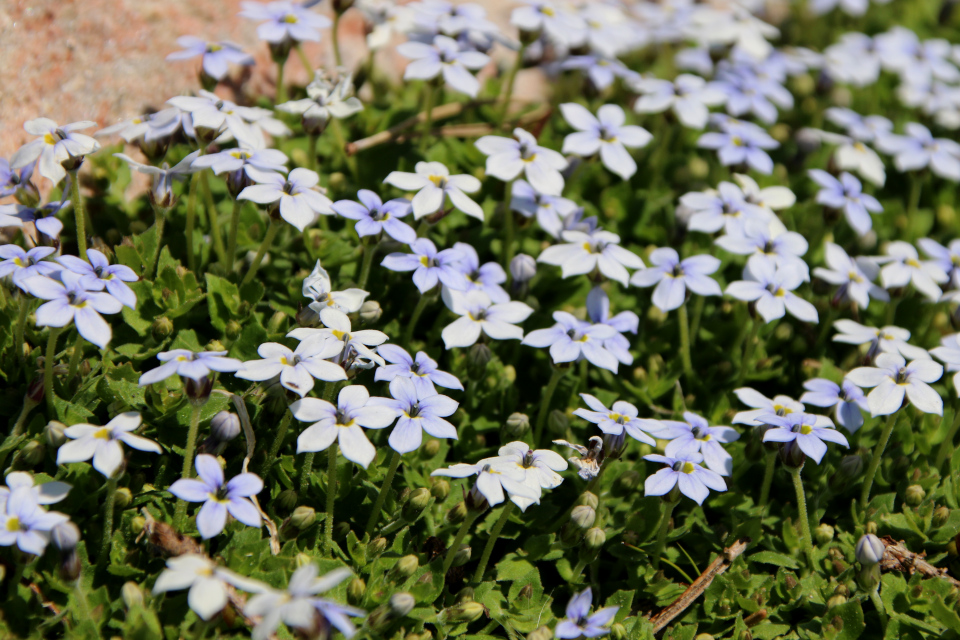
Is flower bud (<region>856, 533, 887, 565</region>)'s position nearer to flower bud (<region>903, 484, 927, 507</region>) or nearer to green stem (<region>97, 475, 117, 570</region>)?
flower bud (<region>903, 484, 927, 507</region>)

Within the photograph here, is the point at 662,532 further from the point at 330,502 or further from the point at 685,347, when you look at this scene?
the point at 330,502

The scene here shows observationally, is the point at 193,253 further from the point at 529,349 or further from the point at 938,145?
the point at 938,145

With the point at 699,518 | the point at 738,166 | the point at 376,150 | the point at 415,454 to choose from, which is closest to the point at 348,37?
the point at 376,150

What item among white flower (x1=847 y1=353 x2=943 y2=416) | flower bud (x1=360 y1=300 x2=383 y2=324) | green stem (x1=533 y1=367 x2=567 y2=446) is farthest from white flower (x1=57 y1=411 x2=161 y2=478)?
white flower (x1=847 y1=353 x2=943 y2=416)

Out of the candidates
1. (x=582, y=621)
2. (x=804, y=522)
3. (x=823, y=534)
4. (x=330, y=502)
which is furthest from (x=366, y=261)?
(x=823, y=534)

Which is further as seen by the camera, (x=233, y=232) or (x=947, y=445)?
(x=947, y=445)
